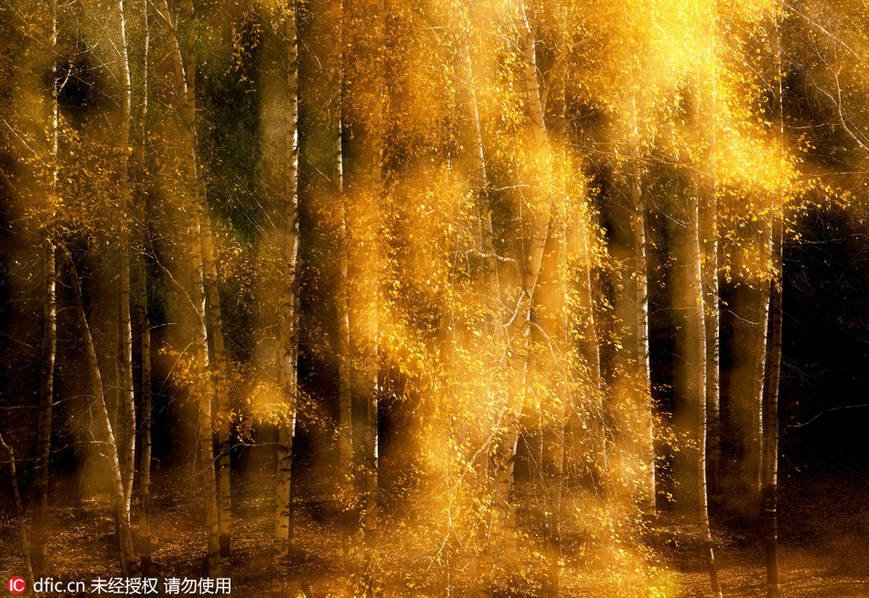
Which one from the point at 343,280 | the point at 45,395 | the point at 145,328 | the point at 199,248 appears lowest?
the point at 45,395

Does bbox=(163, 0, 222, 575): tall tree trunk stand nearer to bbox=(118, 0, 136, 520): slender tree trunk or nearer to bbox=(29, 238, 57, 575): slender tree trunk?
bbox=(118, 0, 136, 520): slender tree trunk

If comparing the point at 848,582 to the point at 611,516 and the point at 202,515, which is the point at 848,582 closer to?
the point at 611,516

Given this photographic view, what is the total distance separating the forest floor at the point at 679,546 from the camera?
1006 centimetres

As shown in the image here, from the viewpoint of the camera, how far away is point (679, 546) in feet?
37.3

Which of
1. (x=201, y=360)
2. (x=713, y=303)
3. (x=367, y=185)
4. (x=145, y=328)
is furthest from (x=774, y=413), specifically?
(x=145, y=328)

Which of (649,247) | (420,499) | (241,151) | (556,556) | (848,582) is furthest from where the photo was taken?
(649,247)

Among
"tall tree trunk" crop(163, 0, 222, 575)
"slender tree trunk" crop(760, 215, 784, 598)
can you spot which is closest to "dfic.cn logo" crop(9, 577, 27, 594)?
"tall tree trunk" crop(163, 0, 222, 575)

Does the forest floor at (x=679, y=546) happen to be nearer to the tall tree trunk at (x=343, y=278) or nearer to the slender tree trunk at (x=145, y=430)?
the slender tree trunk at (x=145, y=430)

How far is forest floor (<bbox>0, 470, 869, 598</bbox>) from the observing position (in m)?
10.1

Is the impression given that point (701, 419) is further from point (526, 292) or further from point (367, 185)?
point (367, 185)

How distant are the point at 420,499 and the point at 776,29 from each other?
7.28 meters

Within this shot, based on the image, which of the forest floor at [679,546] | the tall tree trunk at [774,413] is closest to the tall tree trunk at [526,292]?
the tall tree trunk at [774,413]

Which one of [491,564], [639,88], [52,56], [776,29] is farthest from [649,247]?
[52,56]

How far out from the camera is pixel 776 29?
8094mm
